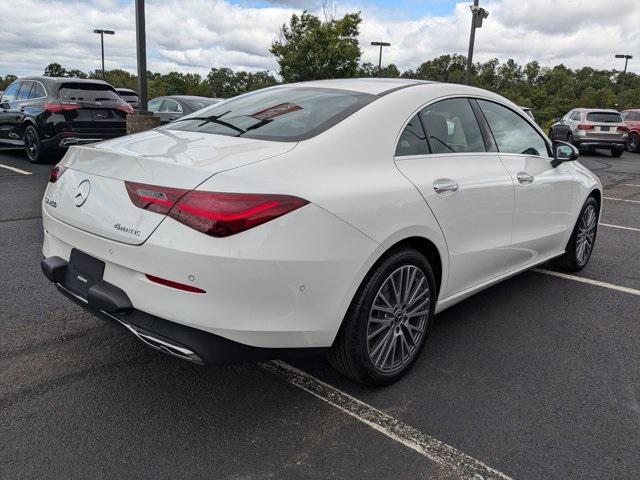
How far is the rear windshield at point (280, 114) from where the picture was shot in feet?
9.14

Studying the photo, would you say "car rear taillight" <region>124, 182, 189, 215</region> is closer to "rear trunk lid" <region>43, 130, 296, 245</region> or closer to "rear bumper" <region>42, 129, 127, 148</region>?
"rear trunk lid" <region>43, 130, 296, 245</region>

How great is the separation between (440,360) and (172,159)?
192cm

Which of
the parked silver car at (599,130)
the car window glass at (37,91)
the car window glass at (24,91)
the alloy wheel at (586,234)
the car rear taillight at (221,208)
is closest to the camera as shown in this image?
the car rear taillight at (221,208)

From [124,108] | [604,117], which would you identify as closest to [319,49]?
[604,117]

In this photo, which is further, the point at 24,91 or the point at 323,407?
the point at 24,91

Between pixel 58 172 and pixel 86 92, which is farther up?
pixel 86 92

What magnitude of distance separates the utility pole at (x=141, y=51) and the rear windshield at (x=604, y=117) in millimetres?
15187

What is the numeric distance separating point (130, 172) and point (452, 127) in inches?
75.7

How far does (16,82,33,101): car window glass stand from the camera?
1086cm

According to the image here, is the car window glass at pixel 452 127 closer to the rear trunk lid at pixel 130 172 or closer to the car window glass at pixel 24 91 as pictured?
the rear trunk lid at pixel 130 172

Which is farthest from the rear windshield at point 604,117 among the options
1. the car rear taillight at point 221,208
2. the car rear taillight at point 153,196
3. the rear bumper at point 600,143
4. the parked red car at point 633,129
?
the car rear taillight at point 153,196

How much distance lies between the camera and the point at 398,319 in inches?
114

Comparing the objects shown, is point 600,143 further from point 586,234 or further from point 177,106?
point 586,234

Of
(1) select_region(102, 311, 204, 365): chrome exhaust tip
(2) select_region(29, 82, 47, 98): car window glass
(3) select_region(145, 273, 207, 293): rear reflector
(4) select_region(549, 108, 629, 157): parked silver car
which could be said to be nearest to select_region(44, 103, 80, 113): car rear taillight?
(2) select_region(29, 82, 47, 98): car window glass
